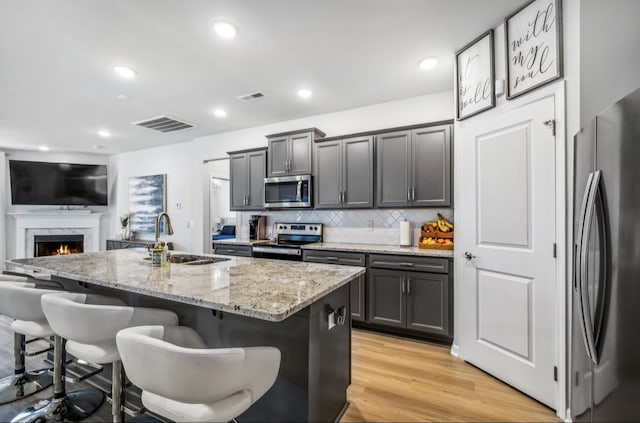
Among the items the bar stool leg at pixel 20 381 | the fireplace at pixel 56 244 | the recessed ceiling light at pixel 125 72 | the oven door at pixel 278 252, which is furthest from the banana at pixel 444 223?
the fireplace at pixel 56 244

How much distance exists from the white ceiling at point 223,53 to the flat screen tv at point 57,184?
2.33m

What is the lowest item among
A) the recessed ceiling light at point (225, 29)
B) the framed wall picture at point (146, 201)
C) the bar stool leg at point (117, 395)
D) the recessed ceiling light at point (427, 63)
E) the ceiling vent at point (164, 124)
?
the bar stool leg at point (117, 395)

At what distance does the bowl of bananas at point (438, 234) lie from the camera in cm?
306

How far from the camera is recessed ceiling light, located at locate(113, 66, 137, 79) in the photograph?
9.12 feet

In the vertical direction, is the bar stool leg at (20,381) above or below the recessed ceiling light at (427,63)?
below

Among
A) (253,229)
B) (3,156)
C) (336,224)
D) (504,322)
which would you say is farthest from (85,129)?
(504,322)

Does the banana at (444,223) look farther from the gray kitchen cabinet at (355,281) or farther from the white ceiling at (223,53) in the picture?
the white ceiling at (223,53)

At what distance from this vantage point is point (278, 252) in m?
3.74

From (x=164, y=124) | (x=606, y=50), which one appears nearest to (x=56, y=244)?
(x=164, y=124)

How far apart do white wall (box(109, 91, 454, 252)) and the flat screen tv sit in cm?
35

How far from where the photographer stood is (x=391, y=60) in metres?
2.69

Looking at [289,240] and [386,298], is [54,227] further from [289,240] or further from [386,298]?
[386,298]

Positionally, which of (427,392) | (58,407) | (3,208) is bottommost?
→ (427,392)

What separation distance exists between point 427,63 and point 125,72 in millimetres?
2987
